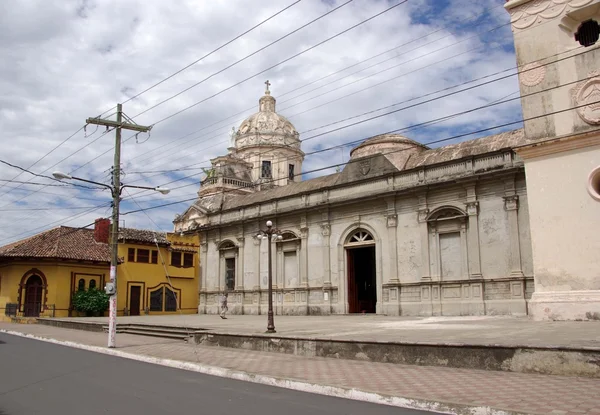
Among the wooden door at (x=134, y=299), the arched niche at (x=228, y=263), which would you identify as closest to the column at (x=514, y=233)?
the arched niche at (x=228, y=263)

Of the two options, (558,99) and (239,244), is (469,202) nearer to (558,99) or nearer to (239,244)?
(558,99)

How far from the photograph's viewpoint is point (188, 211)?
4850cm

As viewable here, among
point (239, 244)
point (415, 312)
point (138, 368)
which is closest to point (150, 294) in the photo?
point (239, 244)

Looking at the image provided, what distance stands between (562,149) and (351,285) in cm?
1355

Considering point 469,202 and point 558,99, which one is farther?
point 469,202

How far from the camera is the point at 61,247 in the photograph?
33781mm

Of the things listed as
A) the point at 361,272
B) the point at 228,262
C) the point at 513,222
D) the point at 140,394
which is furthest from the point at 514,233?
the point at 228,262

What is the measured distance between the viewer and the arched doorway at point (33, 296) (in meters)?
32.6

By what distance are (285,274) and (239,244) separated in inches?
165

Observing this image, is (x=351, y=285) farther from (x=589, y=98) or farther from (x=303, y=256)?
(x=589, y=98)

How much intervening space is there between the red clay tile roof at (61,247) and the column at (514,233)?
83.4ft

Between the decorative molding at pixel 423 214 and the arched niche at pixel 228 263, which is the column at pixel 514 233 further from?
the arched niche at pixel 228 263

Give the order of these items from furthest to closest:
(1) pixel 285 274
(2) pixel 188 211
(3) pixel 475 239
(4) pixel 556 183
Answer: (2) pixel 188 211, (1) pixel 285 274, (3) pixel 475 239, (4) pixel 556 183

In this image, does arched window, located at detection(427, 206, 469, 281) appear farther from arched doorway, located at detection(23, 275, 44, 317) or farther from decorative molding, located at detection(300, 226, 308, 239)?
arched doorway, located at detection(23, 275, 44, 317)
